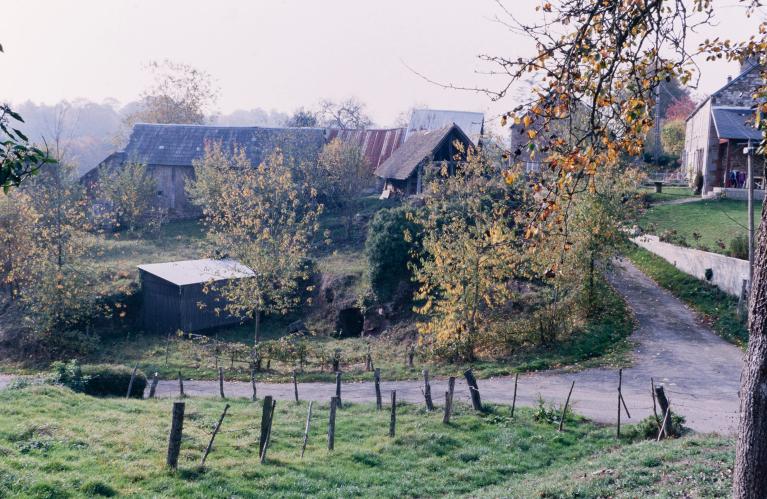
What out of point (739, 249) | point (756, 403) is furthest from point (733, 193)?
point (756, 403)

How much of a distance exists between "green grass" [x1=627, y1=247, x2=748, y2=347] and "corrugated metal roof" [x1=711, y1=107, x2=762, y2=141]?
11.7 m

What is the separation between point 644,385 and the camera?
19.0m

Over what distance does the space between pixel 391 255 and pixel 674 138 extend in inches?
1442

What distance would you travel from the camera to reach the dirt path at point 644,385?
55.2 ft

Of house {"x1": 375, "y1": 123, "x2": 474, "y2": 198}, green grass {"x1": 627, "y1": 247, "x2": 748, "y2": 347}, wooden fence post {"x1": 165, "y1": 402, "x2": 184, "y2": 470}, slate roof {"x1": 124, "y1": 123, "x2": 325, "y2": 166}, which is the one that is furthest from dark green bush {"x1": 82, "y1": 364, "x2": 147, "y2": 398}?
slate roof {"x1": 124, "y1": 123, "x2": 325, "y2": 166}

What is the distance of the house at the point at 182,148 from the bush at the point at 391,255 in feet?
62.8

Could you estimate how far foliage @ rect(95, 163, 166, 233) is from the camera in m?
44.5

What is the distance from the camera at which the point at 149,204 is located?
47938 millimetres

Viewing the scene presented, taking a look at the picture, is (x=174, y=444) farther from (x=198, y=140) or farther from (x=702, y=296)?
(x=198, y=140)

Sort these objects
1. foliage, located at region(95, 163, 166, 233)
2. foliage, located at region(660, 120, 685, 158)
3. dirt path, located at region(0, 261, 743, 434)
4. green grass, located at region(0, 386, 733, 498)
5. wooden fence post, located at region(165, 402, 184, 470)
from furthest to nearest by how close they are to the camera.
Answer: foliage, located at region(660, 120, 685, 158) < foliage, located at region(95, 163, 166, 233) < dirt path, located at region(0, 261, 743, 434) < wooden fence post, located at region(165, 402, 184, 470) < green grass, located at region(0, 386, 733, 498)

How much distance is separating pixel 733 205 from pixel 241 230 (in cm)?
2855

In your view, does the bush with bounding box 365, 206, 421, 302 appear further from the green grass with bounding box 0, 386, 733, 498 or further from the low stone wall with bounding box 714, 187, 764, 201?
the low stone wall with bounding box 714, 187, 764, 201

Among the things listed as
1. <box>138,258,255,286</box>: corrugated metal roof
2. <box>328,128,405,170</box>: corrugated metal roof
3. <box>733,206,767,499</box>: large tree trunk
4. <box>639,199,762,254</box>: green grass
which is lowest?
<box>138,258,255,286</box>: corrugated metal roof

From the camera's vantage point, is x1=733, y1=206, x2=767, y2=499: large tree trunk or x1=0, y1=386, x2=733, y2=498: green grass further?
x1=0, y1=386, x2=733, y2=498: green grass
